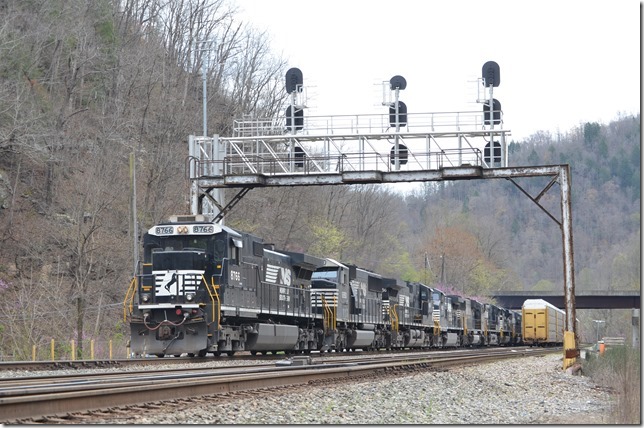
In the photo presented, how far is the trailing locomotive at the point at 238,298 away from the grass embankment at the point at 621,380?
8.73 m

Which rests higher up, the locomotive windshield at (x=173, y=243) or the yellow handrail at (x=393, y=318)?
the locomotive windshield at (x=173, y=243)

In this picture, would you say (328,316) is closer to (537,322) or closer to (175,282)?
(175,282)

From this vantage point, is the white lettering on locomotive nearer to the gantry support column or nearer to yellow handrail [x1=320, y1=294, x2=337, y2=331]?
yellow handrail [x1=320, y1=294, x2=337, y2=331]

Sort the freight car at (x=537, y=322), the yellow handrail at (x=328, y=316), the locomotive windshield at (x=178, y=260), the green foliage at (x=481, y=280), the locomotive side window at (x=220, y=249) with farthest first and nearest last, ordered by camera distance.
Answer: the green foliage at (x=481, y=280) < the freight car at (x=537, y=322) < the yellow handrail at (x=328, y=316) < the locomotive side window at (x=220, y=249) < the locomotive windshield at (x=178, y=260)

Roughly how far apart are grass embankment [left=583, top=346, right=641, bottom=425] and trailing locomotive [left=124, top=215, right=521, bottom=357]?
28.7 feet

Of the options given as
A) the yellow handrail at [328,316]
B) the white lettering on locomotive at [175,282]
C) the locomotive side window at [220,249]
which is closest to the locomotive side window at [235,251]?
the locomotive side window at [220,249]

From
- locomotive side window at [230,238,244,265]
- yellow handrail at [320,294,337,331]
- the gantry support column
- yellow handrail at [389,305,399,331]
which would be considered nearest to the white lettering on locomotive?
locomotive side window at [230,238,244,265]

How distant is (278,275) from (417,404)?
44.7 feet

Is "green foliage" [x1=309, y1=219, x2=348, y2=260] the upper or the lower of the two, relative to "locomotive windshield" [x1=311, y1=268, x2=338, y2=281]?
upper

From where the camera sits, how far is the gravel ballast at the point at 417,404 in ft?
35.1

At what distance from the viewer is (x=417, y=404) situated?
13516mm

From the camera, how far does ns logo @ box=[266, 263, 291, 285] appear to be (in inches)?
1020

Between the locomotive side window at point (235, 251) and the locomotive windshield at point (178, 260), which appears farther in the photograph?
the locomotive side window at point (235, 251)

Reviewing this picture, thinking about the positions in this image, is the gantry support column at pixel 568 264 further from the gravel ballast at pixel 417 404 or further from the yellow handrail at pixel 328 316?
the yellow handrail at pixel 328 316
